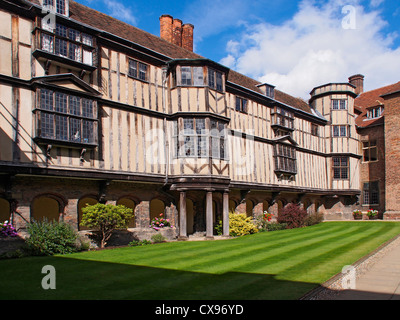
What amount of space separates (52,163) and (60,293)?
26.6 feet

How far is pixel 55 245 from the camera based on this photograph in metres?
13.9

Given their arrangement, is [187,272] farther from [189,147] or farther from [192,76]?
[192,76]

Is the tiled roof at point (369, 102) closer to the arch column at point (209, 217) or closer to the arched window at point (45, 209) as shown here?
the arch column at point (209, 217)

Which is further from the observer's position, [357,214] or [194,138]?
[357,214]

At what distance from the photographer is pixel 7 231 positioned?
1359cm

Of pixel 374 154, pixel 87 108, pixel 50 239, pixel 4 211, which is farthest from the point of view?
pixel 374 154

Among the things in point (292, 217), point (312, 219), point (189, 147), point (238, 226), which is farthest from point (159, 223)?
point (312, 219)

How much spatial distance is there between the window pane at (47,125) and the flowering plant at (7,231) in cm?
360

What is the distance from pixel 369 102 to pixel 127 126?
99.0 feet

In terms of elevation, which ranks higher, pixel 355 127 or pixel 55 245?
pixel 355 127

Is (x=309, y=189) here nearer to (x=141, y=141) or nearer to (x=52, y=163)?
(x=141, y=141)

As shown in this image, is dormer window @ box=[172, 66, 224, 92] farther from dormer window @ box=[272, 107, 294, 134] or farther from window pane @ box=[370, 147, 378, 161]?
window pane @ box=[370, 147, 378, 161]

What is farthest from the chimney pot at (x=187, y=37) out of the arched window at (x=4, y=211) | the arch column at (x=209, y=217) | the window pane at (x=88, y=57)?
the arched window at (x=4, y=211)
